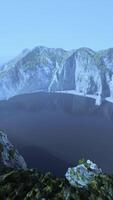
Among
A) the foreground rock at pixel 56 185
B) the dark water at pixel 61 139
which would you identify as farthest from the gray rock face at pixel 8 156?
the dark water at pixel 61 139

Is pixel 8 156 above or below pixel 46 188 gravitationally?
below

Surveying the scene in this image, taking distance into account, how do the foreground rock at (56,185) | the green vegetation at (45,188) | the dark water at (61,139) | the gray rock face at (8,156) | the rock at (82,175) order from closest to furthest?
the green vegetation at (45,188) < the foreground rock at (56,185) < the rock at (82,175) < the gray rock face at (8,156) < the dark water at (61,139)

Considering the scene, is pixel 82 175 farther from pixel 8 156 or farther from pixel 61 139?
pixel 61 139

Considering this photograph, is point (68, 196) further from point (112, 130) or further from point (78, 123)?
point (78, 123)

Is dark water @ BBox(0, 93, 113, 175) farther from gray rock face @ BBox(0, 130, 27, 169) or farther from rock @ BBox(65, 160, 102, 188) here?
rock @ BBox(65, 160, 102, 188)

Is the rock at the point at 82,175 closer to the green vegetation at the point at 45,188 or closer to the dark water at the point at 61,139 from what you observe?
the green vegetation at the point at 45,188

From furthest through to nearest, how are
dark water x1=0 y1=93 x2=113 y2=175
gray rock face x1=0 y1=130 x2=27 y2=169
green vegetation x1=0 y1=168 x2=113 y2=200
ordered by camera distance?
1. dark water x1=0 y1=93 x2=113 y2=175
2. gray rock face x1=0 y1=130 x2=27 y2=169
3. green vegetation x1=0 y1=168 x2=113 y2=200

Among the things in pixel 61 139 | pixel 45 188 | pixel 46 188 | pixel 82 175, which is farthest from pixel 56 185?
pixel 61 139

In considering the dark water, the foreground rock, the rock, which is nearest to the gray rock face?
the foreground rock

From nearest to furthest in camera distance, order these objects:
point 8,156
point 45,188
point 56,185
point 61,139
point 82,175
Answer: point 45,188 < point 56,185 < point 82,175 < point 8,156 < point 61,139

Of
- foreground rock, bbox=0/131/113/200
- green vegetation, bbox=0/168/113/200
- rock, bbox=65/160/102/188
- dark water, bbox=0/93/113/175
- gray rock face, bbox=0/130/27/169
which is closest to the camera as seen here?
green vegetation, bbox=0/168/113/200
